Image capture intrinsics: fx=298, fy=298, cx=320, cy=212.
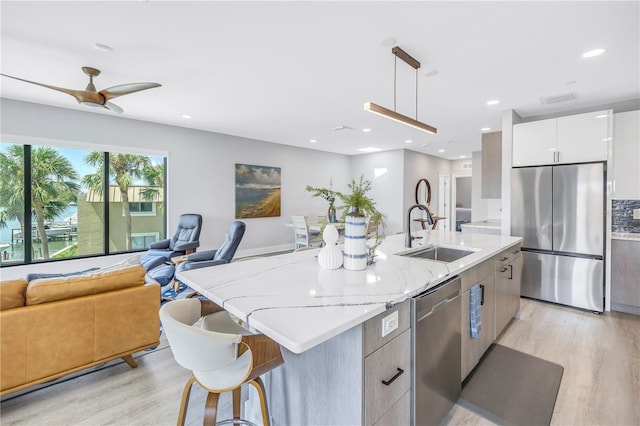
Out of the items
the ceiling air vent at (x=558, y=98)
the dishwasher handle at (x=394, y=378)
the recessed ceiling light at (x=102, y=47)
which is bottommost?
the dishwasher handle at (x=394, y=378)

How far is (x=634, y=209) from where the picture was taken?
3.80 m

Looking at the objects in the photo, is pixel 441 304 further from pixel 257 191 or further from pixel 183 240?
pixel 257 191

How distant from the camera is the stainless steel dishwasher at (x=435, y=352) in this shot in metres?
1.47

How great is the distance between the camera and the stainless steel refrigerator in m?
3.49

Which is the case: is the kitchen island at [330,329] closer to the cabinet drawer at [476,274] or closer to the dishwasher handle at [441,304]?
the dishwasher handle at [441,304]

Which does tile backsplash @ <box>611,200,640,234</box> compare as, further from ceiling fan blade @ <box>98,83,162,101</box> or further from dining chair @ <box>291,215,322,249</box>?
ceiling fan blade @ <box>98,83,162,101</box>

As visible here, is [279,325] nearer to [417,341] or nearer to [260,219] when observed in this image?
[417,341]

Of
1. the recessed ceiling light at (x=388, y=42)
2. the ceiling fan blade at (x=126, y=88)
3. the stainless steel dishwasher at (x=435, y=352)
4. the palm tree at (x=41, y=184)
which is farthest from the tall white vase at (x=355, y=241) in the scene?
the palm tree at (x=41, y=184)

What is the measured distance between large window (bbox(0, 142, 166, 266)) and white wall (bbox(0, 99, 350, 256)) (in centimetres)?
25

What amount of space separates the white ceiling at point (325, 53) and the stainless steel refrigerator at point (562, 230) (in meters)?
1.05

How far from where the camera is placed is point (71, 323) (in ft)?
6.59

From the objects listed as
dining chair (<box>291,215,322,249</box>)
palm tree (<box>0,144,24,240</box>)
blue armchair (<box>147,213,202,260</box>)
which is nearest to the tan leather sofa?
blue armchair (<box>147,213,202,260</box>)

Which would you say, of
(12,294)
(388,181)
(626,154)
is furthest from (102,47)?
(388,181)

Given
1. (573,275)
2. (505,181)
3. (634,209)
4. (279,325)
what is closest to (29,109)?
(279,325)
